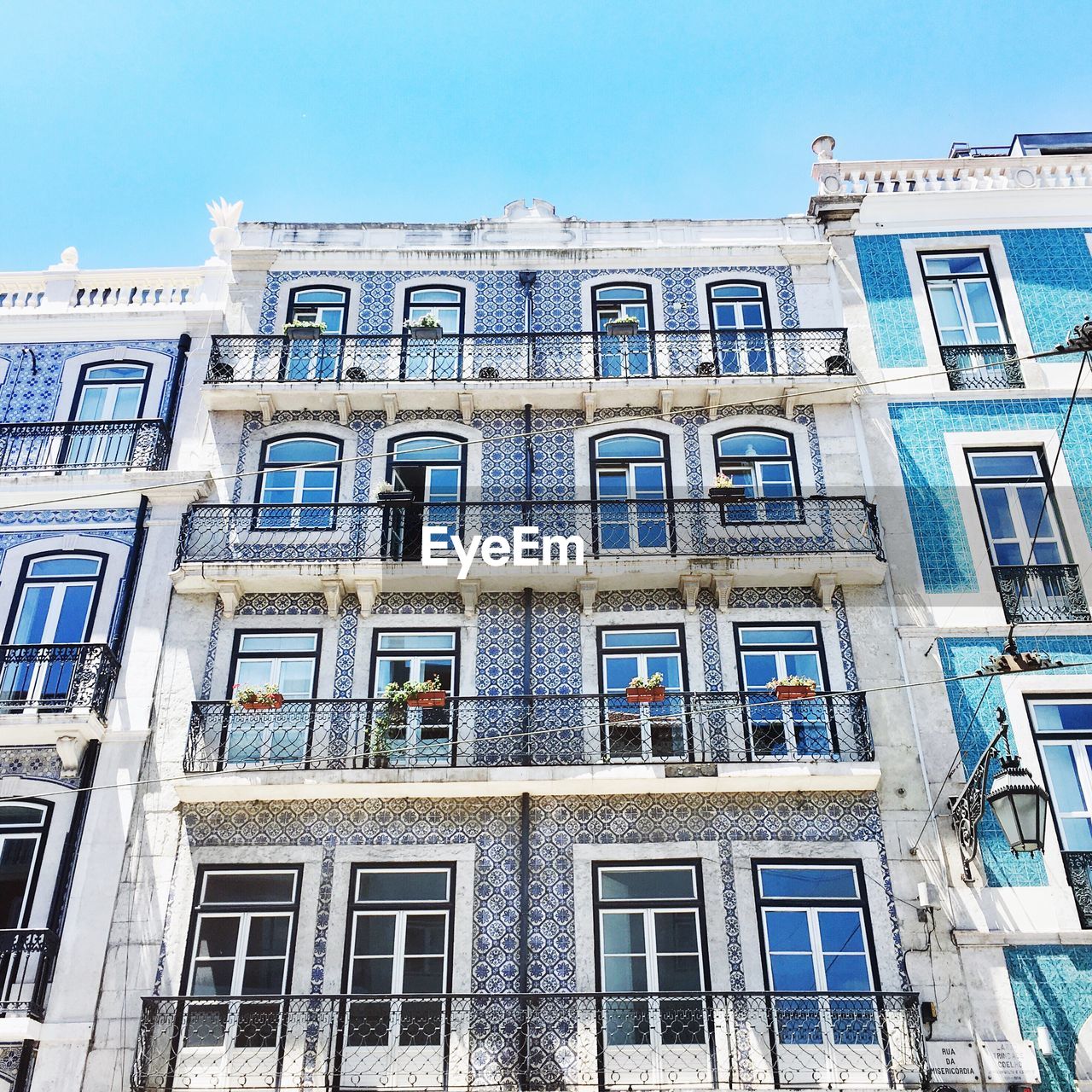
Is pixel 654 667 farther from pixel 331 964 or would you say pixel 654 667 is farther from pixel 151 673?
pixel 151 673

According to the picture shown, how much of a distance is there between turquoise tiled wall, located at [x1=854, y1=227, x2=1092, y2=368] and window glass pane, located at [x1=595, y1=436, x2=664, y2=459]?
3.24m

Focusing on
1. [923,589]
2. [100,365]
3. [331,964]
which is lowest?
[331,964]

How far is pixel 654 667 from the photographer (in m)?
14.5

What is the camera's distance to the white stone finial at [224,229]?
700 inches

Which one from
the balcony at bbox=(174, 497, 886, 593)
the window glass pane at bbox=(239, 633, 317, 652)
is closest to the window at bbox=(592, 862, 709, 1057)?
the balcony at bbox=(174, 497, 886, 593)

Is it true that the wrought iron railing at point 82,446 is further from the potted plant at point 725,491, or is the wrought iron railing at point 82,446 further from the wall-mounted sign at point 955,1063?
the wall-mounted sign at point 955,1063

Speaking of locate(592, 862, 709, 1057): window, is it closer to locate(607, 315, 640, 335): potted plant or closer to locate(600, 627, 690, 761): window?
locate(600, 627, 690, 761): window

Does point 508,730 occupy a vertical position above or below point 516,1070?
above

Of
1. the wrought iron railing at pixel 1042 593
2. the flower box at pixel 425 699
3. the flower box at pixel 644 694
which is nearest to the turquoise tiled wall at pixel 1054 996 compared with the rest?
the wrought iron railing at pixel 1042 593

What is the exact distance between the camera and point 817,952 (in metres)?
12.7

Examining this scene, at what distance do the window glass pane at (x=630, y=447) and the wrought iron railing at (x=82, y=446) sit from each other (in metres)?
5.67

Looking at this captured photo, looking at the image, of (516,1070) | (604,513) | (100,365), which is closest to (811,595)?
(604,513)

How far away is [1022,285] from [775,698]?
7.16 m

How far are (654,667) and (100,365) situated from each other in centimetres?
865
